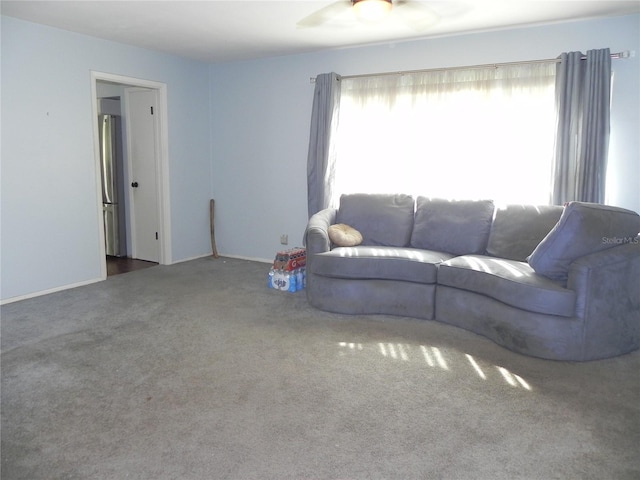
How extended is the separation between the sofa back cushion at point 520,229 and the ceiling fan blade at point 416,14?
168cm

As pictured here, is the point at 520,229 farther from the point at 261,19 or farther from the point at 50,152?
the point at 50,152

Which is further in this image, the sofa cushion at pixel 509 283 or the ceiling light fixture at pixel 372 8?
the ceiling light fixture at pixel 372 8

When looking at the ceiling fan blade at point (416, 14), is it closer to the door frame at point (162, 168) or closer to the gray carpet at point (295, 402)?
the gray carpet at point (295, 402)

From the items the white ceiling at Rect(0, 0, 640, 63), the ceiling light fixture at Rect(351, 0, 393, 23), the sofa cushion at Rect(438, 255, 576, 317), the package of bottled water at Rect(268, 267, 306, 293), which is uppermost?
the white ceiling at Rect(0, 0, 640, 63)

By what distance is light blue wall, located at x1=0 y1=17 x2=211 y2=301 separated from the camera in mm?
4020

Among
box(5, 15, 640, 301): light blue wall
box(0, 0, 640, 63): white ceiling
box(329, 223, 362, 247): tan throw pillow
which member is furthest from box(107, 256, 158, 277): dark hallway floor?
box(329, 223, 362, 247): tan throw pillow

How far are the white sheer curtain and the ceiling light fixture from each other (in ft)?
4.90

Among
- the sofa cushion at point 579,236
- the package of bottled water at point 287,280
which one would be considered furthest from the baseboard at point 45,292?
the sofa cushion at point 579,236

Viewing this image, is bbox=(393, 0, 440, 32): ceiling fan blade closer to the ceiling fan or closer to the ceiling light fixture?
the ceiling fan

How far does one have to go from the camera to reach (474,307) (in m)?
3.38

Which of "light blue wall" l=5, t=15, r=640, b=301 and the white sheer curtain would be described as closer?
"light blue wall" l=5, t=15, r=640, b=301

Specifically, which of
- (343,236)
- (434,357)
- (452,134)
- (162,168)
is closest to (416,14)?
(452,134)

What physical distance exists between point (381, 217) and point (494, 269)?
1.34m

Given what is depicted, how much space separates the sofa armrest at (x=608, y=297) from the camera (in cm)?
289
